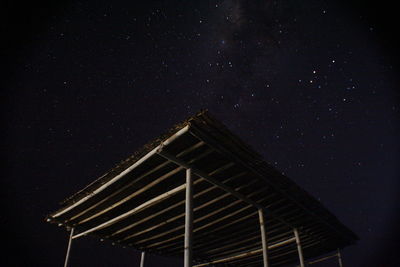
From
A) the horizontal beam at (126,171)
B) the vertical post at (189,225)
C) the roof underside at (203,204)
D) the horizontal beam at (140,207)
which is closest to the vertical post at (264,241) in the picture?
the roof underside at (203,204)

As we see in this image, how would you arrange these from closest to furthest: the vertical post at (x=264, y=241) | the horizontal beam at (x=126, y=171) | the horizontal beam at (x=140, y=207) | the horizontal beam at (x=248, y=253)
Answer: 1. the horizontal beam at (x=126, y=171)
2. the horizontal beam at (x=140, y=207)
3. the vertical post at (x=264, y=241)
4. the horizontal beam at (x=248, y=253)

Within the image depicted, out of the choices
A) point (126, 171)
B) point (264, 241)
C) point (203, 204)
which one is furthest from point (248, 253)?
point (126, 171)

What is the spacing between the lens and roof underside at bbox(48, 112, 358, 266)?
242 inches

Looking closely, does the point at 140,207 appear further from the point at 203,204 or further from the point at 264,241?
the point at 264,241

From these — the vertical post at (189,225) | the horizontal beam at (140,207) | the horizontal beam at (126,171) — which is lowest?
the vertical post at (189,225)

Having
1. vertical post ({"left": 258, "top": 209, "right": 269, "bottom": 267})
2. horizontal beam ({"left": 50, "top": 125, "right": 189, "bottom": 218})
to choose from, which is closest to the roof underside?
horizontal beam ({"left": 50, "top": 125, "right": 189, "bottom": 218})

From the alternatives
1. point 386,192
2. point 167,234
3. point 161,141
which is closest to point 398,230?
point 386,192

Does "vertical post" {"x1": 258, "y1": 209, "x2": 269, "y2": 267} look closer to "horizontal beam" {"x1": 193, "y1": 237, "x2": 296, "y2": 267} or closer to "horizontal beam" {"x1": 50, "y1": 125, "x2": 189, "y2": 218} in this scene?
"horizontal beam" {"x1": 193, "y1": 237, "x2": 296, "y2": 267}

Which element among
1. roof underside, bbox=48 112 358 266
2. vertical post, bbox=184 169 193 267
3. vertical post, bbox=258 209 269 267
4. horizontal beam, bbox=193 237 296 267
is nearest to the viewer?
vertical post, bbox=184 169 193 267

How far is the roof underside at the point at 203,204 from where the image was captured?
6.15 metres

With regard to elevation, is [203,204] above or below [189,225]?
above

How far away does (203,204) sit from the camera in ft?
27.5

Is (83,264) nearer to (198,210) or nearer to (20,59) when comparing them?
(20,59)

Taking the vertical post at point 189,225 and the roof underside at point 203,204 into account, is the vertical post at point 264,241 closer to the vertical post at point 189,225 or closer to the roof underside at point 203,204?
the roof underside at point 203,204
